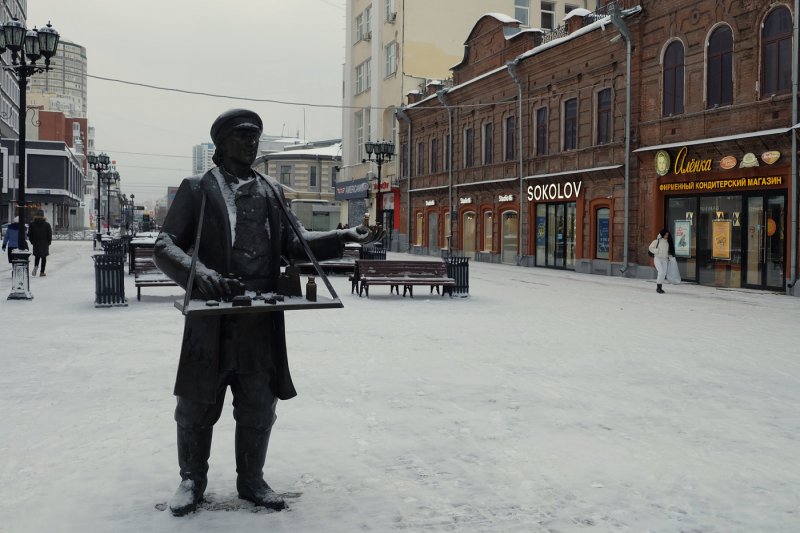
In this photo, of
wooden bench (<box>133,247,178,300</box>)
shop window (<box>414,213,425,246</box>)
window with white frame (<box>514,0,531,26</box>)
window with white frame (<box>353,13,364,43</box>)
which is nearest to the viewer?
wooden bench (<box>133,247,178,300</box>)

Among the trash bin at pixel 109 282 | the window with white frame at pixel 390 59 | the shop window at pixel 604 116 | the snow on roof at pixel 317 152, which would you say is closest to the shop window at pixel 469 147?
the shop window at pixel 604 116

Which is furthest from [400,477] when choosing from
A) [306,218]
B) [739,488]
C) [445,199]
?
[306,218]

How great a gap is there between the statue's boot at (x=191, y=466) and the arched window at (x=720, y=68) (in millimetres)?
19285

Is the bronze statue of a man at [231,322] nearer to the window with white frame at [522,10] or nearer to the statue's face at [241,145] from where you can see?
the statue's face at [241,145]

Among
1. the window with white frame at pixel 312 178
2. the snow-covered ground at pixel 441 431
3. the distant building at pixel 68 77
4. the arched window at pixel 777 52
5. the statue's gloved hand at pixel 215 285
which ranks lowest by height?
the snow-covered ground at pixel 441 431

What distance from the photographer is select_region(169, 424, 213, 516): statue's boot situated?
12.6 ft

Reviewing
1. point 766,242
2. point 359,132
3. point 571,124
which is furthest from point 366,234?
point 359,132

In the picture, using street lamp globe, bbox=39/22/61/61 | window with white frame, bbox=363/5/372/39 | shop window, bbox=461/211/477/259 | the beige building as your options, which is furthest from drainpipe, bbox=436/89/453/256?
street lamp globe, bbox=39/22/61/61

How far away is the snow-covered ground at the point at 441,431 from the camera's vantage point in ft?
13.0

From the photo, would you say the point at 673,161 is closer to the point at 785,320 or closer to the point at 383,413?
the point at 785,320

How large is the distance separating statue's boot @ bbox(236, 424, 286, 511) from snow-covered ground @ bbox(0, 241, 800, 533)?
0.34 feet

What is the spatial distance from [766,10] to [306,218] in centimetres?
3940

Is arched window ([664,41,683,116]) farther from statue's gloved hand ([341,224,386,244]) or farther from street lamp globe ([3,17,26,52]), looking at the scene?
statue's gloved hand ([341,224,386,244])

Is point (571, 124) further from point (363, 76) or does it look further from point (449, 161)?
point (363, 76)
